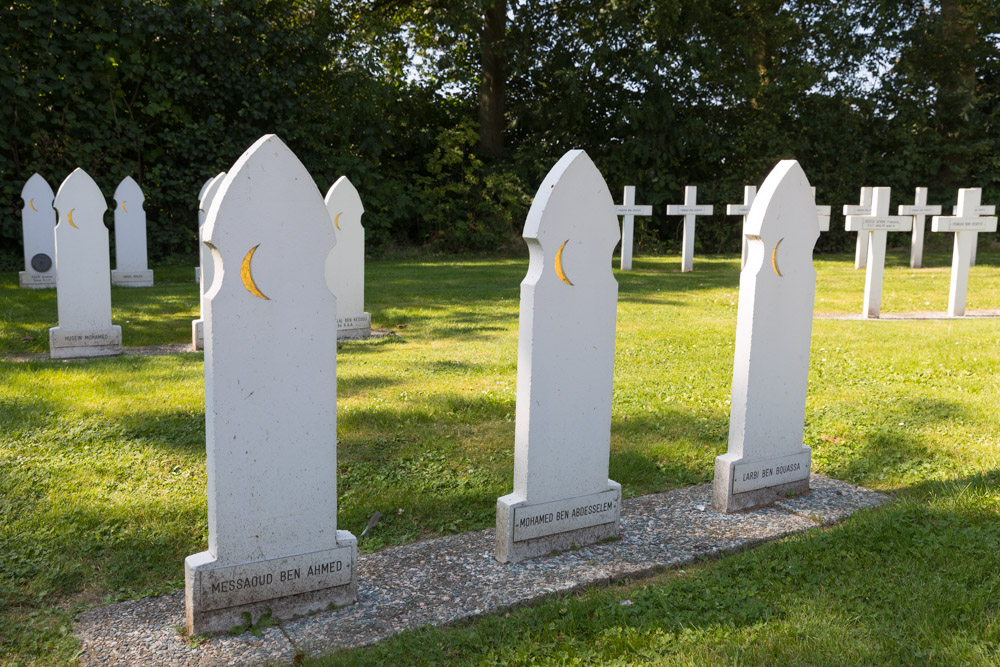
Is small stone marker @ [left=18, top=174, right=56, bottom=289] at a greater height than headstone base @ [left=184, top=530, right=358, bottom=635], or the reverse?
small stone marker @ [left=18, top=174, right=56, bottom=289]

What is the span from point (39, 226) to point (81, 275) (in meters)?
5.36

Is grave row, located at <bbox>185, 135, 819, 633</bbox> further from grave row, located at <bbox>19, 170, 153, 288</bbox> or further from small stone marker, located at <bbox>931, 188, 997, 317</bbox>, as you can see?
grave row, located at <bbox>19, 170, 153, 288</bbox>

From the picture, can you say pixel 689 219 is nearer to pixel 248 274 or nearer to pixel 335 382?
pixel 335 382

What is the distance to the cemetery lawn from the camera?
261 centimetres

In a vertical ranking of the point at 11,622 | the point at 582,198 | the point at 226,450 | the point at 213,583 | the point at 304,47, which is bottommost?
the point at 11,622

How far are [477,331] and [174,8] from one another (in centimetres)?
1054

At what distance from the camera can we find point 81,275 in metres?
6.91

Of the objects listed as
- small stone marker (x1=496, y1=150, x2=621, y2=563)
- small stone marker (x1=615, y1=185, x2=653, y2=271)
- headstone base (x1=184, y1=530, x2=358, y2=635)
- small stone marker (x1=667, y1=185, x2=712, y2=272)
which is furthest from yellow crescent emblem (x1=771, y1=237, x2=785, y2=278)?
small stone marker (x1=667, y1=185, x2=712, y2=272)

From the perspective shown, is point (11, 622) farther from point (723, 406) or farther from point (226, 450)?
point (723, 406)

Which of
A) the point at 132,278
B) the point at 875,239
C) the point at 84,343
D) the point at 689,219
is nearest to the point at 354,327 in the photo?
the point at 84,343

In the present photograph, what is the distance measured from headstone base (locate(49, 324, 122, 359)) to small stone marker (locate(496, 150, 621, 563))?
5140 millimetres

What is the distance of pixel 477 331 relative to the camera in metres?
8.24

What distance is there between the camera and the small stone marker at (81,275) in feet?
22.4

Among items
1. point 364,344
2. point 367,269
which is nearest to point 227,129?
point 367,269
